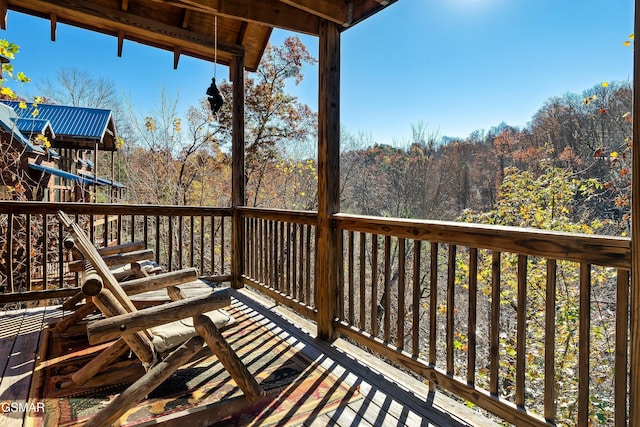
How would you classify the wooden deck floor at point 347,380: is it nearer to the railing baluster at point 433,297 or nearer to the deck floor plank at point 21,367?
the deck floor plank at point 21,367

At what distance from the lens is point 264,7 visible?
3037 mm

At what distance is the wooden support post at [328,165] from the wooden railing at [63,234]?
1820 mm

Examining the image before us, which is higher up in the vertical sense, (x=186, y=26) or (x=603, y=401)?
(x=186, y=26)

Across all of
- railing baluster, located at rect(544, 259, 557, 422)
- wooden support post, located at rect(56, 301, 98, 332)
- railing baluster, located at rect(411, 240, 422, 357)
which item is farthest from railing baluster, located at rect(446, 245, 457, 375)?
wooden support post, located at rect(56, 301, 98, 332)

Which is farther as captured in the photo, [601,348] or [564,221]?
[564,221]

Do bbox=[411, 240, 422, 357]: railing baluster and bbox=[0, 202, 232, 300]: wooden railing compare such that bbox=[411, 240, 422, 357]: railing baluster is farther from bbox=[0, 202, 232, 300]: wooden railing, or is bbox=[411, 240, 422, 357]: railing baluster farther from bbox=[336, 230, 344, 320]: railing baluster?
bbox=[0, 202, 232, 300]: wooden railing

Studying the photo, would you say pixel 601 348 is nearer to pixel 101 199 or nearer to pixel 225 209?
pixel 225 209

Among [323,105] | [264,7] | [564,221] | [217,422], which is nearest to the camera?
[217,422]

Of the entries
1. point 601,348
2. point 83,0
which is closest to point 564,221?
point 601,348

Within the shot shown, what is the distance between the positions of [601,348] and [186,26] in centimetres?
706

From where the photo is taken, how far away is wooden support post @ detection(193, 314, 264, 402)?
1.73 metres

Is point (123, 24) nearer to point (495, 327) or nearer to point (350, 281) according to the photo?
point (350, 281)

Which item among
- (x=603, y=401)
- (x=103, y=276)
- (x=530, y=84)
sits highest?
(x=530, y=84)

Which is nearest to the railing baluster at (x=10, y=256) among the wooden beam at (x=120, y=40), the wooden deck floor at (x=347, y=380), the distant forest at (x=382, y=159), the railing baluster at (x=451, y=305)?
the wooden deck floor at (x=347, y=380)
